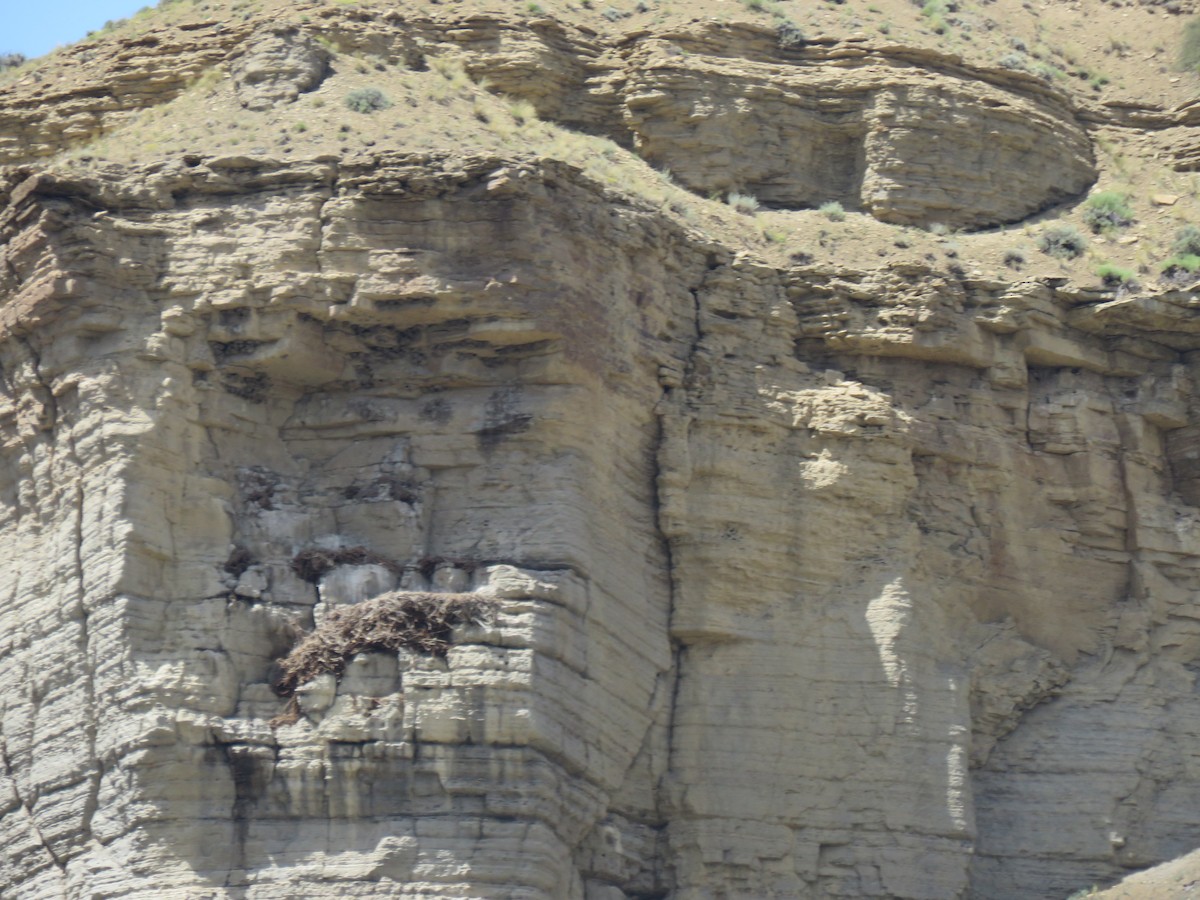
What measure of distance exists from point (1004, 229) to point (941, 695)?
7498mm


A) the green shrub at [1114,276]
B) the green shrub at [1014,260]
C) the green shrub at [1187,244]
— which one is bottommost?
the green shrub at [1114,276]

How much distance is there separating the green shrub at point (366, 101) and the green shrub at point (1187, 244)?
10615mm

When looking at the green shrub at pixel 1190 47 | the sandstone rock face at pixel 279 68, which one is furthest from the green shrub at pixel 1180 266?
the sandstone rock face at pixel 279 68

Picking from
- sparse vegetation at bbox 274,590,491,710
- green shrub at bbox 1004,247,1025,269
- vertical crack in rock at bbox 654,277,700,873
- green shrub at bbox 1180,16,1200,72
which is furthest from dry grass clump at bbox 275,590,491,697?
green shrub at bbox 1180,16,1200,72

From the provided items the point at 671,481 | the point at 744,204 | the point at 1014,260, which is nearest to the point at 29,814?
the point at 671,481

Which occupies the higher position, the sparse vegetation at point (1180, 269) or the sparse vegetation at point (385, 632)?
the sparse vegetation at point (1180, 269)

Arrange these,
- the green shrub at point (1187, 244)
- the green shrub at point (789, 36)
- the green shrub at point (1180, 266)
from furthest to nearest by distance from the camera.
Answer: the green shrub at point (789, 36) < the green shrub at point (1187, 244) < the green shrub at point (1180, 266)

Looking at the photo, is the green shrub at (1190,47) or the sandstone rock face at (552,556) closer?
the sandstone rock face at (552,556)

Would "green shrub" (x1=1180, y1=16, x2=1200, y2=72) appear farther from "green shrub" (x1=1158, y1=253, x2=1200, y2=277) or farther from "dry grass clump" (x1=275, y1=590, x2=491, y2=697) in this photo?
"dry grass clump" (x1=275, y1=590, x2=491, y2=697)

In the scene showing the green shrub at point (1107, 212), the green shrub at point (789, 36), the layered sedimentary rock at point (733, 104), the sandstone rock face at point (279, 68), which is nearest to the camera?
the sandstone rock face at point (279, 68)

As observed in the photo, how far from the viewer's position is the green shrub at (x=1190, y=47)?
126ft

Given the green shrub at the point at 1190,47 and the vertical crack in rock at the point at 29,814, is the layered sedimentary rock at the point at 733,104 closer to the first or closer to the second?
the green shrub at the point at 1190,47

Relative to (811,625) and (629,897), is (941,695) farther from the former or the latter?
(629,897)

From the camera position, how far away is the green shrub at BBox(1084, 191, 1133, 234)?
116 feet
